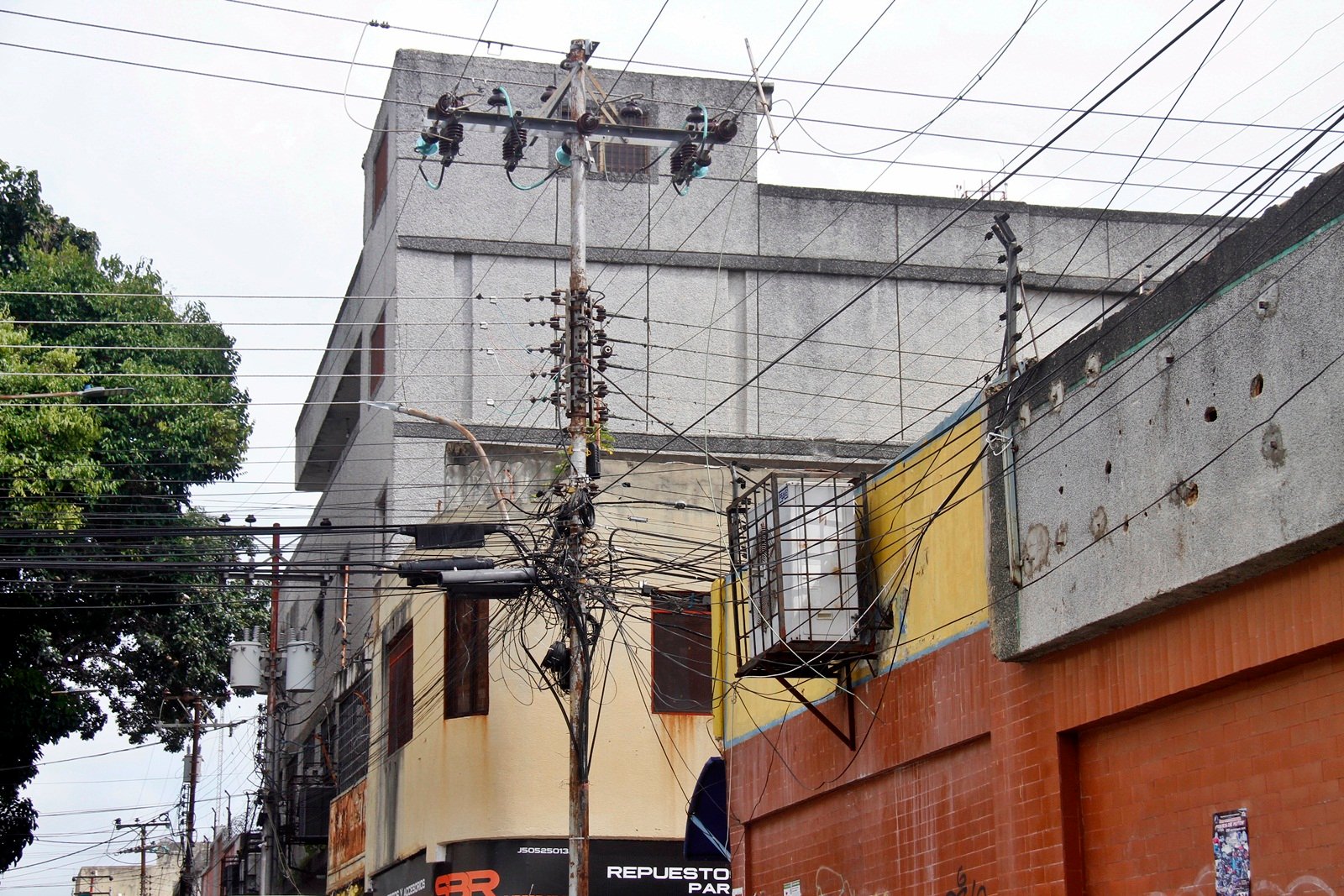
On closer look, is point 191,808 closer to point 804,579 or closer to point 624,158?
point 624,158

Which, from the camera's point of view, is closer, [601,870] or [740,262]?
[601,870]

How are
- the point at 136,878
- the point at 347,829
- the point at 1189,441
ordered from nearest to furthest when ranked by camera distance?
1. the point at 1189,441
2. the point at 347,829
3. the point at 136,878

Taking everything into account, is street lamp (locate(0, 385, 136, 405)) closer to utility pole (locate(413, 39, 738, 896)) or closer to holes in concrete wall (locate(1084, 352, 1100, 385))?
utility pole (locate(413, 39, 738, 896))

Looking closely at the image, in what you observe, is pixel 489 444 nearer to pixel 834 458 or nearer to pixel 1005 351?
pixel 834 458

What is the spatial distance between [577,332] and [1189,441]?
10.5 meters

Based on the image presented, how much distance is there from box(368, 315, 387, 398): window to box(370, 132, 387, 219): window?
2628 mm

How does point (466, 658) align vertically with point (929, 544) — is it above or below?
above

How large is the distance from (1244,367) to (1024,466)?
90.6 inches

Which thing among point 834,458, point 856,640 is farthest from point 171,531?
point 834,458

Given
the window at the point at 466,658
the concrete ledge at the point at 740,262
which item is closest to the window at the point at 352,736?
the window at the point at 466,658

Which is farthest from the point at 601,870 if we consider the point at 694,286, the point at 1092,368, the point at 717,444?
the point at 1092,368

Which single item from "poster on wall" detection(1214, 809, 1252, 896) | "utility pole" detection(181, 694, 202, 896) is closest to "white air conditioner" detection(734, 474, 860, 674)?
"poster on wall" detection(1214, 809, 1252, 896)

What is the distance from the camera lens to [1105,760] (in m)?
9.52

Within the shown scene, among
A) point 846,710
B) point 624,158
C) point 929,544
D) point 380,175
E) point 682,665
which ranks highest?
point 380,175
